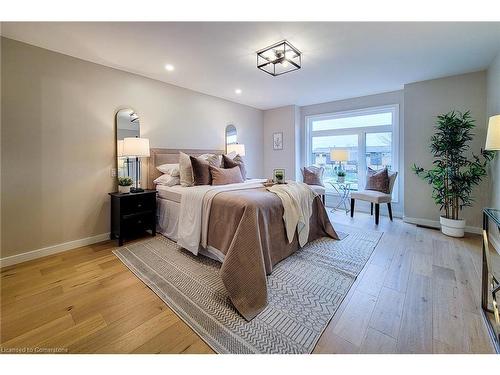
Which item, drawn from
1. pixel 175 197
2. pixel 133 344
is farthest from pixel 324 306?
pixel 175 197

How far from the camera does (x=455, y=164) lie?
3.22m

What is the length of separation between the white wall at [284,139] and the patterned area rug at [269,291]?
2.78 meters

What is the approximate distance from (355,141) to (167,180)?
4.04 metres

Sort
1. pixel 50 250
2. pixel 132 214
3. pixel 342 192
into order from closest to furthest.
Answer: pixel 50 250 → pixel 132 214 → pixel 342 192

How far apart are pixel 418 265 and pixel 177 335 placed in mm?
2422

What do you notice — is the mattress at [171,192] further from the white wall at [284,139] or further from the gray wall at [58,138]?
the white wall at [284,139]

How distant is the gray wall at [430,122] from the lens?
321 cm

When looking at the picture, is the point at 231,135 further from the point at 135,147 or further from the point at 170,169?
the point at 135,147

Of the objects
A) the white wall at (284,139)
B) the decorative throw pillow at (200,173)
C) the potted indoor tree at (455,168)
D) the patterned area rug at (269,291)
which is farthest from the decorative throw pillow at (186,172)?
the potted indoor tree at (455,168)

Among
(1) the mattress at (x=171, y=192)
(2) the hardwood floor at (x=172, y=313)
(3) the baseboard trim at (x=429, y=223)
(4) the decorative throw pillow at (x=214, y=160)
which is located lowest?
(2) the hardwood floor at (x=172, y=313)

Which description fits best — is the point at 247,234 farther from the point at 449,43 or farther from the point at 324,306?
the point at 449,43

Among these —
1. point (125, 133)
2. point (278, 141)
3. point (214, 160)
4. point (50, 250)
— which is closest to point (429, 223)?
point (278, 141)

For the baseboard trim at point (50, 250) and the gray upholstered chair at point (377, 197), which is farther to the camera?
the gray upholstered chair at point (377, 197)

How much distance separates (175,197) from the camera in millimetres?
2996
